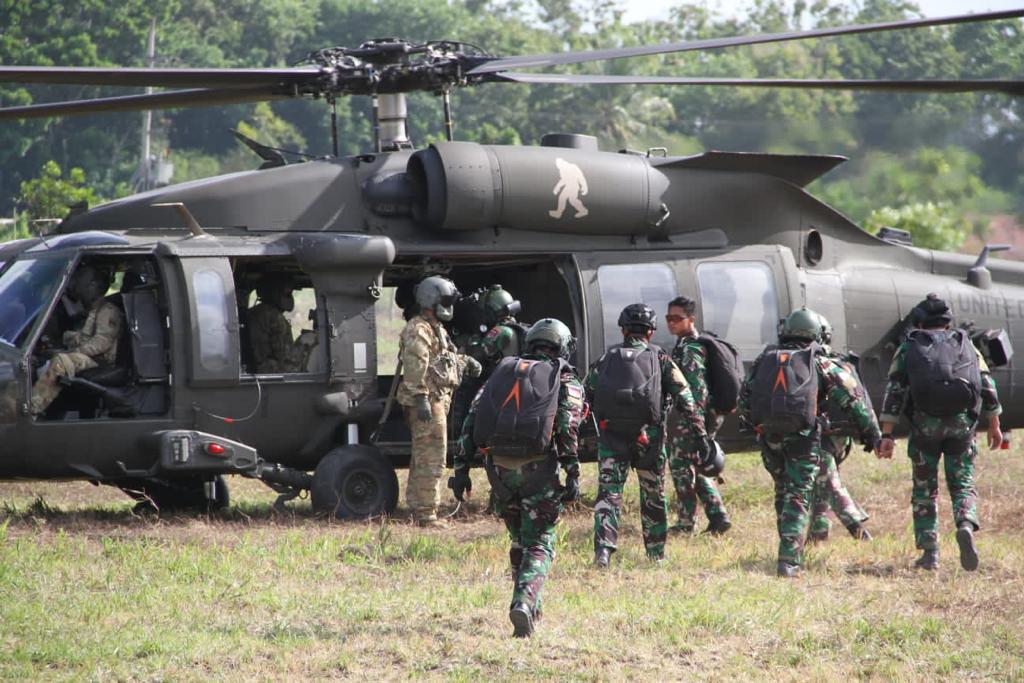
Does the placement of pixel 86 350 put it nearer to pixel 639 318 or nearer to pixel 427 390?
pixel 427 390

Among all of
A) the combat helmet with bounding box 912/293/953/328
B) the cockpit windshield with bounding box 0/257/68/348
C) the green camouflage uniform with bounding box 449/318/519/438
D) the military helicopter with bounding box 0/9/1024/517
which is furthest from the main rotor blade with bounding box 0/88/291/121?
the combat helmet with bounding box 912/293/953/328

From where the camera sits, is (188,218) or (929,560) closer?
(929,560)

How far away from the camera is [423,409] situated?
33.1ft

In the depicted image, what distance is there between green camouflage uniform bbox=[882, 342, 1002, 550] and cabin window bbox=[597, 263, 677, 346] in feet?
7.03

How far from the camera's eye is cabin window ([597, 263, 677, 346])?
35.4 feet

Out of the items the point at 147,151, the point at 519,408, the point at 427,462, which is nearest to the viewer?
the point at 519,408

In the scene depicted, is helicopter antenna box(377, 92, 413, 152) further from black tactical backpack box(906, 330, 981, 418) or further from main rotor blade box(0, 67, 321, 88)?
black tactical backpack box(906, 330, 981, 418)

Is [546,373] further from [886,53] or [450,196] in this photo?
[886,53]

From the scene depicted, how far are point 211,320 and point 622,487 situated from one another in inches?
117

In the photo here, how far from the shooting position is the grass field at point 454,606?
655cm

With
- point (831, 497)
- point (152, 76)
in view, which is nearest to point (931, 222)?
→ point (831, 497)

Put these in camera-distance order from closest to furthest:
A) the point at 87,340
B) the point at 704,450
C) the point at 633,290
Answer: the point at 704,450 → the point at 87,340 → the point at 633,290

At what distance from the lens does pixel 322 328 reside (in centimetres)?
1027

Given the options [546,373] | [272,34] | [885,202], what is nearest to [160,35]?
[272,34]
